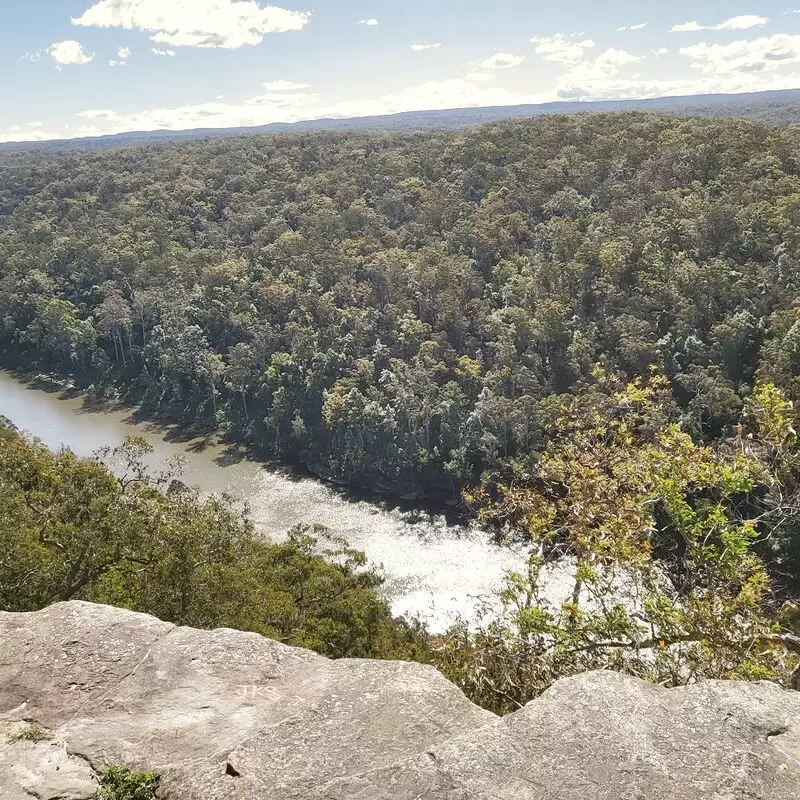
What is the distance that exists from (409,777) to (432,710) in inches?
36.1

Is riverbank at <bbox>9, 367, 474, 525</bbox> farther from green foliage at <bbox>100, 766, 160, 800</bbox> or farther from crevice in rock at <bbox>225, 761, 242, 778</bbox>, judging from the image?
green foliage at <bbox>100, 766, 160, 800</bbox>

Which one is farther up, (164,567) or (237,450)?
(164,567)

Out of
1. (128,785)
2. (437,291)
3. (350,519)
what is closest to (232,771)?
(128,785)

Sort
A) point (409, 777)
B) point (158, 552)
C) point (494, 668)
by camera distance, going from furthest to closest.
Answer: point (158, 552)
point (494, 668)
point (409, 777)

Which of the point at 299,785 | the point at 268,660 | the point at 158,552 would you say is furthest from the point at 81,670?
the point at 158,552

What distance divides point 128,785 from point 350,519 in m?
34.4

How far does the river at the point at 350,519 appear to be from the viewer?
1266 inches

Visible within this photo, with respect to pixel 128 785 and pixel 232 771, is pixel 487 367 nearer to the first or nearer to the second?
pixel 232 771

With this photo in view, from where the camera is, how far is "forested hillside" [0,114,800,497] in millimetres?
→ 40188

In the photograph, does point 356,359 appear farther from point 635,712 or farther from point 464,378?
point 635,712

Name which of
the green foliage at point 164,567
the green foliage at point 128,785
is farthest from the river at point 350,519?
the green foliage at point 128,785

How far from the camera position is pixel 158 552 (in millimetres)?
15797

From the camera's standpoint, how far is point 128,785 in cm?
593

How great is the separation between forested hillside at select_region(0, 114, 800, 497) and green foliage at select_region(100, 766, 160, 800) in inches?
1261
